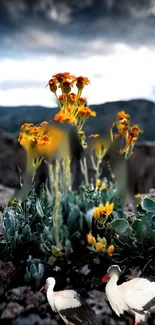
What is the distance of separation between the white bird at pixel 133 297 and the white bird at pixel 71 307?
0.10 meters

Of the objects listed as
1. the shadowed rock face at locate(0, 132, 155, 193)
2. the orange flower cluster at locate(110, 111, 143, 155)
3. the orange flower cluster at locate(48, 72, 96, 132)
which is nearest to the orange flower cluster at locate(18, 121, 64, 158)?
the orange flower cluster at locate(48, 72, 96, 132)

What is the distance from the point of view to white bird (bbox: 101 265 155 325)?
69.4 inches

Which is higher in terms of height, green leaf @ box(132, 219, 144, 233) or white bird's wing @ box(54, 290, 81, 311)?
green leaf @ box(132, 219, 144, 233)

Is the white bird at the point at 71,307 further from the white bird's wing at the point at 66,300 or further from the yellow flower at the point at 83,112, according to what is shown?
the yellow flower at the point at 83,112

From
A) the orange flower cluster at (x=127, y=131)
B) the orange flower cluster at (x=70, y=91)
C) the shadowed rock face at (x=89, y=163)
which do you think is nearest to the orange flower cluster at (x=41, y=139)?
the orange flower cluster at (x=70, y=91)

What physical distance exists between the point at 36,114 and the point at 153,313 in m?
4.21

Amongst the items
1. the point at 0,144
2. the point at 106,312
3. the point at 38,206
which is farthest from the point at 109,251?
the point at 0,144

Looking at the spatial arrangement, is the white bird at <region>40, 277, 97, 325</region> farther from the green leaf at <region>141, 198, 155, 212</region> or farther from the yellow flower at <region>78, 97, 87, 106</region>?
the yellow flower at <region>78, 97, 87, 106</region>

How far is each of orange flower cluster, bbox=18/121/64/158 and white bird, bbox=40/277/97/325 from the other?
585mm

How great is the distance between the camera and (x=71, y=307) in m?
1.77

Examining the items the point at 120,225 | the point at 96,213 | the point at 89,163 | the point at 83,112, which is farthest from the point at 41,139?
the point at 89,163

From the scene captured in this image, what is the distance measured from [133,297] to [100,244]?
9.8 inches

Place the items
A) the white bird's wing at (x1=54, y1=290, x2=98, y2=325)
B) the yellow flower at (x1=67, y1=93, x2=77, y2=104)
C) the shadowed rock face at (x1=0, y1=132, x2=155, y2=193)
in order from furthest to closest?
the shadowed rock face at (x1=0, y1=132, x2=155, y2=193), the yellow flower at (x1=67, y1=93, x2=77, y2=104), the white bird's wing at (x1=54, y1=290, x2=98, y2=325)

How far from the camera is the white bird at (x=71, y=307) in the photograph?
176cm
